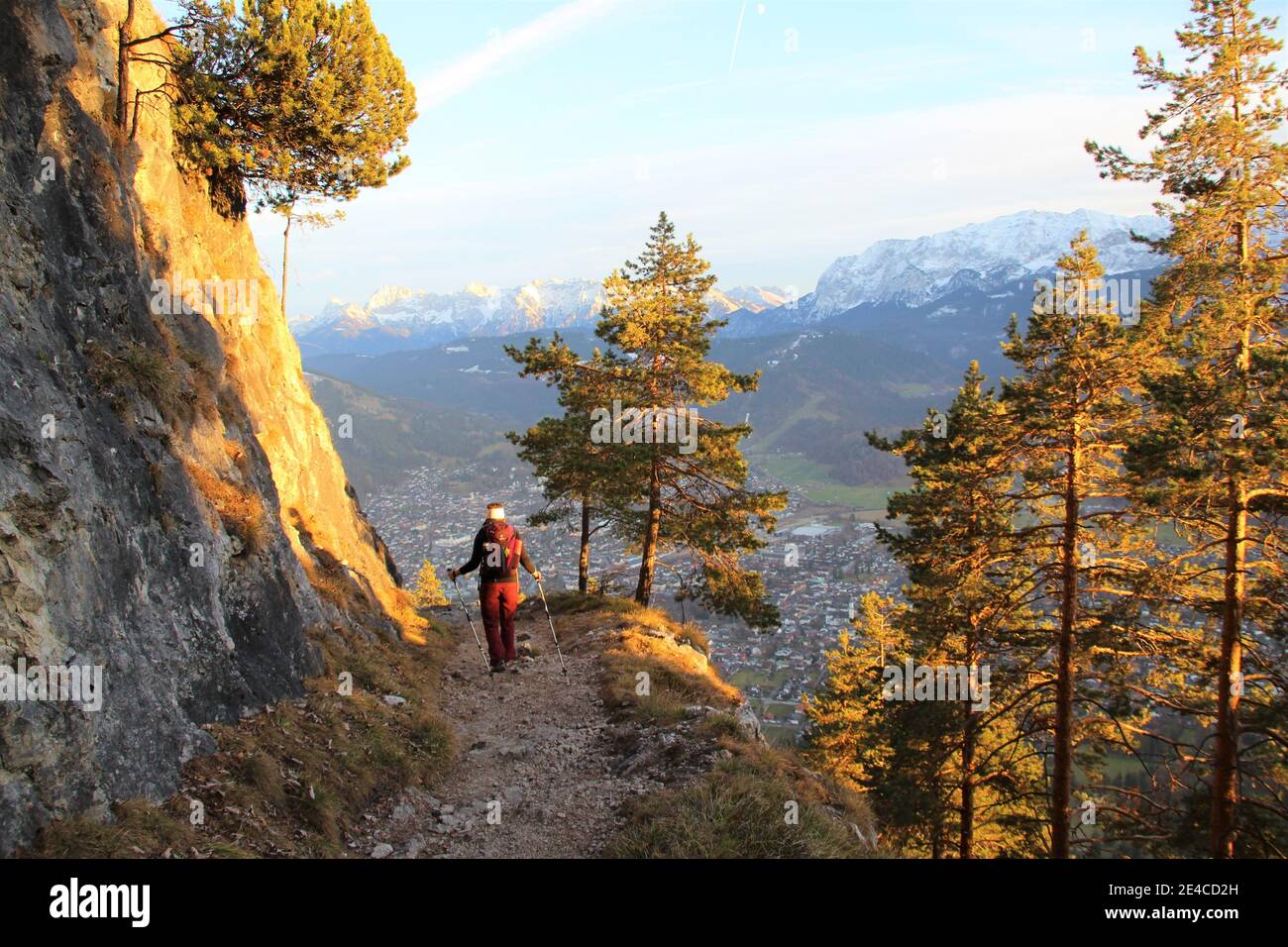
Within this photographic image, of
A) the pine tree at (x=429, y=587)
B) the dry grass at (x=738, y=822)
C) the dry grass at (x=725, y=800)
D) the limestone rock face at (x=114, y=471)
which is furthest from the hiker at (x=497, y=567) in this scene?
the pine tree at (x=429, y=587)

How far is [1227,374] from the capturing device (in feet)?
39.5

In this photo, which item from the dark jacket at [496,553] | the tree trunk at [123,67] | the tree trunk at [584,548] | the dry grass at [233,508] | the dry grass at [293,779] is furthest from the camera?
the tree trunk at [584,548]

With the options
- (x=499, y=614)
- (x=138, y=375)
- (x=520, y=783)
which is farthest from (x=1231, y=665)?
(x=138, y=375)

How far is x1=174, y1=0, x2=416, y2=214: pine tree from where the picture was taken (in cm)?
1455

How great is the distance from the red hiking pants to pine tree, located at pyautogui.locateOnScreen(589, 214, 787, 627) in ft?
27.6

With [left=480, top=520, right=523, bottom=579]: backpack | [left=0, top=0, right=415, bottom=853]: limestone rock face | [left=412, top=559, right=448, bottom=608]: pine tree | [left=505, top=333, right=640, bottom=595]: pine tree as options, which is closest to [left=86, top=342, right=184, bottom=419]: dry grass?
[left=0, top=0, right=415, bottom=853]: limestone rock face

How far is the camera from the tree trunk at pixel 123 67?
12773 millimetres

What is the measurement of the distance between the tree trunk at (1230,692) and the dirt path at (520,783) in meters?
10.7

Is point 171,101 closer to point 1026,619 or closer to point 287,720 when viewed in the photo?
point 287,720

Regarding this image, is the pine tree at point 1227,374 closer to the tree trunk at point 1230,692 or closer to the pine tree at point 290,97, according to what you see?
the tree trunk at point 1230,692

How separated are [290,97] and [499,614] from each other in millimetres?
11958

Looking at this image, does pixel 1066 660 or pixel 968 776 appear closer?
pixel 1066 660

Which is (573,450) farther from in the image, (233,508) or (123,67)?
(123,67)

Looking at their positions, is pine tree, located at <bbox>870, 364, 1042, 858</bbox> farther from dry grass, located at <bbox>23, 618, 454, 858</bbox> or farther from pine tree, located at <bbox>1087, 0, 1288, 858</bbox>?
dry grass, located at <bbox>23, 618, 454, 858</bbox>
